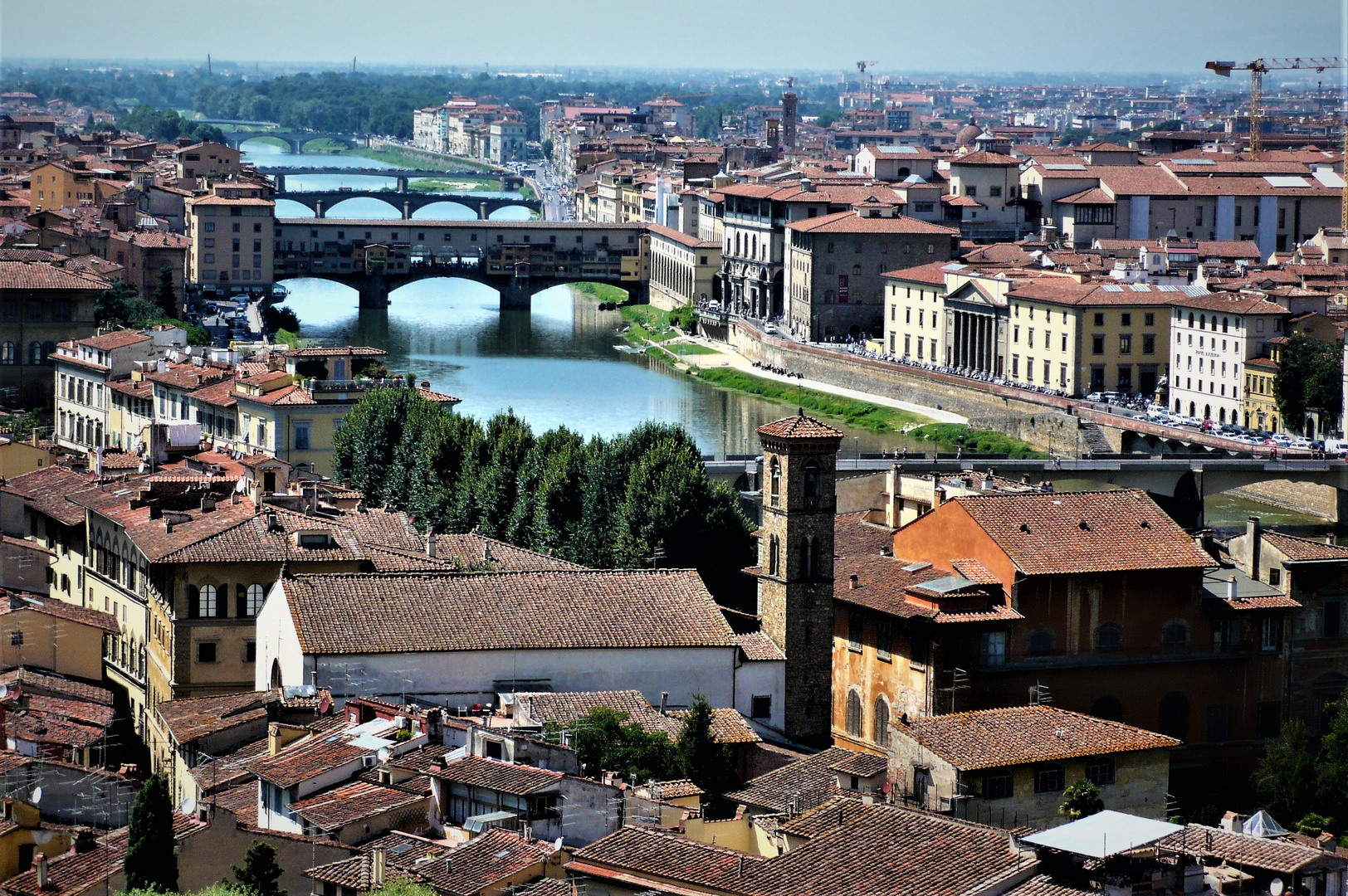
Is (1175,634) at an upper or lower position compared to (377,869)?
lower

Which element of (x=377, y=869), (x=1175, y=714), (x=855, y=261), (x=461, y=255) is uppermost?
(x=377, y=869)

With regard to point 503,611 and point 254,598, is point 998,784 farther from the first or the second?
point 254,598

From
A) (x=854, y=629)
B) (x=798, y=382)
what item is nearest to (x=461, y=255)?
(x=798, y=382)

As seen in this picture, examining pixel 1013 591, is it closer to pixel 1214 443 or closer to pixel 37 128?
pixel 1214 443

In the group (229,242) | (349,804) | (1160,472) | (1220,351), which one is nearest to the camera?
(349,804)

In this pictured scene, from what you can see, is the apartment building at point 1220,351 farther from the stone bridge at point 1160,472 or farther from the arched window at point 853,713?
the arched window at point 853,713

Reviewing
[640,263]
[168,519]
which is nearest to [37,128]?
[640,263]

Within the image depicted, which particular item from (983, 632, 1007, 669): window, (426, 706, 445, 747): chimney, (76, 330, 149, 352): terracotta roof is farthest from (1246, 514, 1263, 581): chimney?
(76, 330, 149, 352): terracotta roof
